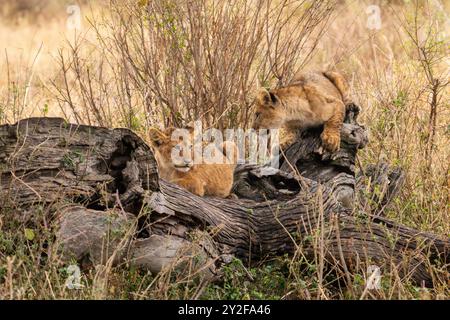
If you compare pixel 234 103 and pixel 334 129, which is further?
pixel 234 103

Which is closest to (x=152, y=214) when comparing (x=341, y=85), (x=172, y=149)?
→ (x=172, y=149)

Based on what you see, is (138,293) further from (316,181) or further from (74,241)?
(316,181)

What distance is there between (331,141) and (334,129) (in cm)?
16

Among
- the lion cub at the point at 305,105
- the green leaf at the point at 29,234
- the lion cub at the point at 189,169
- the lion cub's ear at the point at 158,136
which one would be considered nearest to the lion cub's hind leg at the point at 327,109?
the lion cub at the point at 305,105

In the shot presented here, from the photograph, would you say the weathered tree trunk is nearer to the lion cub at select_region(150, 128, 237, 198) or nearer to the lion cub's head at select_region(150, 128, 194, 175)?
the lion cub at select_region(150, 128, 237, 198)

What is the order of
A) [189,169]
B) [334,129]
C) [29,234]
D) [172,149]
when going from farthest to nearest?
[334,129] < [172,149] < [189,169] < [29,234]

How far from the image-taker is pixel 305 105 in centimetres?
827

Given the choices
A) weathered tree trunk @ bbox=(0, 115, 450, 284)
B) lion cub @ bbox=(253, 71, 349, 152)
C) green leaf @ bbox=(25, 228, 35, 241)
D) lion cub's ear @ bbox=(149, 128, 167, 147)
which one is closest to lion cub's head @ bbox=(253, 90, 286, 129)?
lion cub @ bbox=(253, 71, 349, 152)

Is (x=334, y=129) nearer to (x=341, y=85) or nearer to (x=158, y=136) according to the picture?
(x=341, y=85)

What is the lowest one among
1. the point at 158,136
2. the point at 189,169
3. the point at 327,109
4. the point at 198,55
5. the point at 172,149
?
the point at 189,169

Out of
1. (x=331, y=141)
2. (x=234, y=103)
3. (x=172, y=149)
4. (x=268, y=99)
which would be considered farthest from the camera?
(x=234, y=103)

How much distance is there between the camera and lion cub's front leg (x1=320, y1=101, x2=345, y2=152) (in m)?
7.85

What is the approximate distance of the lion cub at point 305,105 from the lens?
818 centimetres

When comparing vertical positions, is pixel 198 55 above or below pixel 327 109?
above
